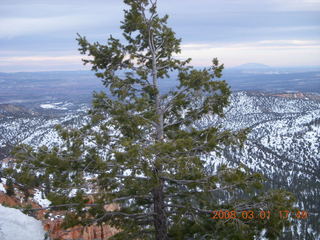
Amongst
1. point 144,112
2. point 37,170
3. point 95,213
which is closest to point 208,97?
point 144,112

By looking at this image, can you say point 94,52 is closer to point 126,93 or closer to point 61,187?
point 126,93

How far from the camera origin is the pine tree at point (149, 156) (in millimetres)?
9164

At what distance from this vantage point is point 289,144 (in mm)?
151125

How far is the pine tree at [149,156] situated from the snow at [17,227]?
1779 mm

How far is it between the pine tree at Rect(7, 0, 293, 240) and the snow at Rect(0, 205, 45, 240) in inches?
70.0

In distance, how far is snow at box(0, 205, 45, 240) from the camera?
32.3 ft

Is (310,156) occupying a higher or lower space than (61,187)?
lower

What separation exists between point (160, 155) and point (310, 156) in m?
140

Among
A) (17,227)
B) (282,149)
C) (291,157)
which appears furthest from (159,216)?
(282,149)

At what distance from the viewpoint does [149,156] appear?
8766 millimetres

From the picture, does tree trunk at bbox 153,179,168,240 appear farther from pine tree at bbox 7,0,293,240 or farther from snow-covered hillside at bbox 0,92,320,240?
snow-covered hillside at bbox 0,92,320,240
